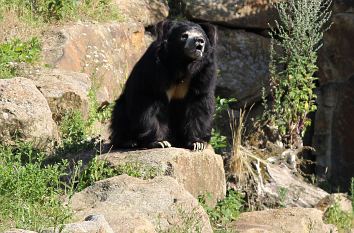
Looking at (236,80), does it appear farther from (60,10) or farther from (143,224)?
(143,224)

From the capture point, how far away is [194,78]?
8766 millimetres

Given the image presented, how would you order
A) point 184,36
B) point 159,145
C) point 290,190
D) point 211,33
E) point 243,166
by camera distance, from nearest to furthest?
point 159,145, point 184,36, point 211,33, point 243,166, point 290,190

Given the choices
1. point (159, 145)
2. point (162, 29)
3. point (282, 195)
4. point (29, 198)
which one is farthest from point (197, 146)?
point (29, 198)

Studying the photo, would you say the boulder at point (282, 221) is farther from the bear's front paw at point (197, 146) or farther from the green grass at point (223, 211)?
the bear's front paw at point (197, 146)

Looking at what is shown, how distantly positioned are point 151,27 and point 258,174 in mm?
4082

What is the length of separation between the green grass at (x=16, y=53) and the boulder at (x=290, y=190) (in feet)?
10.9

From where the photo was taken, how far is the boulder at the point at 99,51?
1151 centimetres

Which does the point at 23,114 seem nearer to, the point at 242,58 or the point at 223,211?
the point at 223,211

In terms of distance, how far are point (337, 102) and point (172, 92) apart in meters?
4.38

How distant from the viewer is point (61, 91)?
33.5ft

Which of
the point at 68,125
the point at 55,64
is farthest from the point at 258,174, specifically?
the point at 55,64

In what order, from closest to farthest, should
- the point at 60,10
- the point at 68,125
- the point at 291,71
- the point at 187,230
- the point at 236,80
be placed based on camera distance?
the point at 187,230 → the point at 68,125 → the point at 291,71 → the point at 60,10 → the point at 236,80

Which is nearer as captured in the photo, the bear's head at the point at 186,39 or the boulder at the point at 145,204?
the boulder at the point at 145,204

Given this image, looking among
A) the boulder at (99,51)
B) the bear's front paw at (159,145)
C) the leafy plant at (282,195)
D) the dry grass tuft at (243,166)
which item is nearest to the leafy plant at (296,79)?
the dry grass tuft at (243,166)
